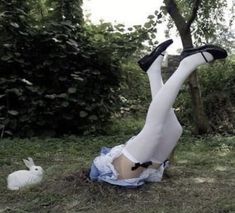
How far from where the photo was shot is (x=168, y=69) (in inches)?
453

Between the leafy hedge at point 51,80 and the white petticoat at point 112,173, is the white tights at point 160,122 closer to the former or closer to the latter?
the white petticoat at point 112,173

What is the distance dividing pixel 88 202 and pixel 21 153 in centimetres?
261

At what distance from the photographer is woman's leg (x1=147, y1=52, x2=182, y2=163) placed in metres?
3.94

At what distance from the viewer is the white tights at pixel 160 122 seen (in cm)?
380

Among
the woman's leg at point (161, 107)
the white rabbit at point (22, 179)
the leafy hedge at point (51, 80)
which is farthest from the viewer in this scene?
the leafy hedge at point (51, 80)

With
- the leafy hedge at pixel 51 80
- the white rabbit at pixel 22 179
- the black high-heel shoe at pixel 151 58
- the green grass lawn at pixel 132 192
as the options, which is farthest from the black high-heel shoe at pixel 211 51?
the leafy hedge at pixel 51 80

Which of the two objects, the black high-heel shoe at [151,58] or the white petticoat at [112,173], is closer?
the white petticoat at [112,173]

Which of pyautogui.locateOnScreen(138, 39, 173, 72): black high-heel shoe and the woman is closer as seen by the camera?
the woman

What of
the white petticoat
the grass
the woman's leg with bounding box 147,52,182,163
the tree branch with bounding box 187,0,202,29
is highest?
the tree branch with bounding box 187,0,202,29

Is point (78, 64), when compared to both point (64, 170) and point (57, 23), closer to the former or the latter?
point (57, 23)

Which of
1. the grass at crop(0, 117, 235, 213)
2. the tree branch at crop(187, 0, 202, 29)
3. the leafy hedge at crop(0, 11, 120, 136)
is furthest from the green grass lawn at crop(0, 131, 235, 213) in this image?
the leafy hedge at crop(0, 11, 120, 136)

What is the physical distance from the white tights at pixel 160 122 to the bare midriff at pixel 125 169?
1.3 inches

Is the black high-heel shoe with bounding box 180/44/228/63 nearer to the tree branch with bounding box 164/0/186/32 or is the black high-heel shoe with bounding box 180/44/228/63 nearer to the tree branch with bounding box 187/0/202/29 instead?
the tree branch with bounding box 187/0/202/29

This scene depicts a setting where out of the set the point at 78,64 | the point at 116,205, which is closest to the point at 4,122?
the point at 78,64
